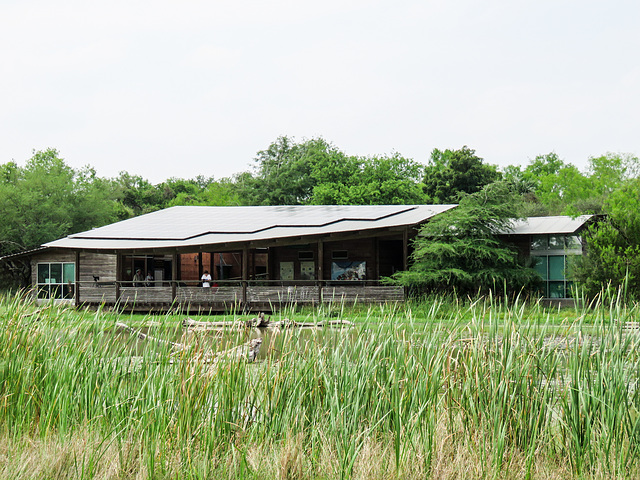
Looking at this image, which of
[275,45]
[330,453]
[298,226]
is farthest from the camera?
[298,226]

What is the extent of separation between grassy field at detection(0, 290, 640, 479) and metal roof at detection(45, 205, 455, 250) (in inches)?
601

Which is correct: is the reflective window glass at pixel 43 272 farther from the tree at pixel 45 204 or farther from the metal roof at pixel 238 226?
the metal roof at pixel 238 226

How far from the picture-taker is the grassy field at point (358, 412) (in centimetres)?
428

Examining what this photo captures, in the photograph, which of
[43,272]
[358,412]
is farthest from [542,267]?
[43,272]

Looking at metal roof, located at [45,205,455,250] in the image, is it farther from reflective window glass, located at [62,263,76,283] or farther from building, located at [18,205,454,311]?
reflective window glass, located at [62,263,76,283]

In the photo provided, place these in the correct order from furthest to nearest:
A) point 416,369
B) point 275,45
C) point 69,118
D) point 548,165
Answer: point 548,165 < point 69,118 < point 275,45 < point 416,369

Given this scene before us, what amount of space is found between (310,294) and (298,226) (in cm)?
239

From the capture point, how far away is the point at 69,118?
33.5m

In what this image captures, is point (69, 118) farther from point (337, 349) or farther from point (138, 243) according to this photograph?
point (337, 349)

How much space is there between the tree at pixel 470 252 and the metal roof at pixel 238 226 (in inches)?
52.8

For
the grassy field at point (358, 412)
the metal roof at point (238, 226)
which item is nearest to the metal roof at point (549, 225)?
the metal roof at point (238, 226)

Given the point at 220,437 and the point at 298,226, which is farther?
the point at 298,226

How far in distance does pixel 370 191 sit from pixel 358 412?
1415 inches

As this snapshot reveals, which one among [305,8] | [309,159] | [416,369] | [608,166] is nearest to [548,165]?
[608,166]
